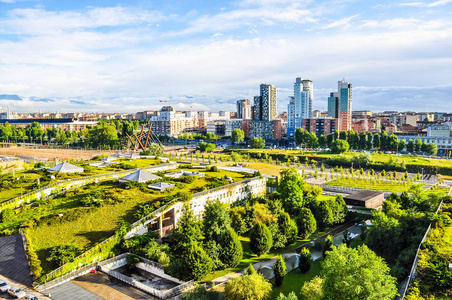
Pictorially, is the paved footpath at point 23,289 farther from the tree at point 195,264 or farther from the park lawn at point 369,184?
the park lawn at point 369,184

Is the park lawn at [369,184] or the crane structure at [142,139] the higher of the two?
the crane structure at [142,139]

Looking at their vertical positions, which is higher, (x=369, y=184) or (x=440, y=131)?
(x=440, y=131)

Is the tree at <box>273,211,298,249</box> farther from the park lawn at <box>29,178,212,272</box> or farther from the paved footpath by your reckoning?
the paved footpath

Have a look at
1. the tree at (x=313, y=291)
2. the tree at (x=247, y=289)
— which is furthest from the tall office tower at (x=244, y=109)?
the tree at (x=313, y=291)

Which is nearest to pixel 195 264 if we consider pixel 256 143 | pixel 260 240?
pixel 260 240

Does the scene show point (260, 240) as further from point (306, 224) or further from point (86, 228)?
point (86, 228)

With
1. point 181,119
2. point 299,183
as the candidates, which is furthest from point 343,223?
point 181,119
